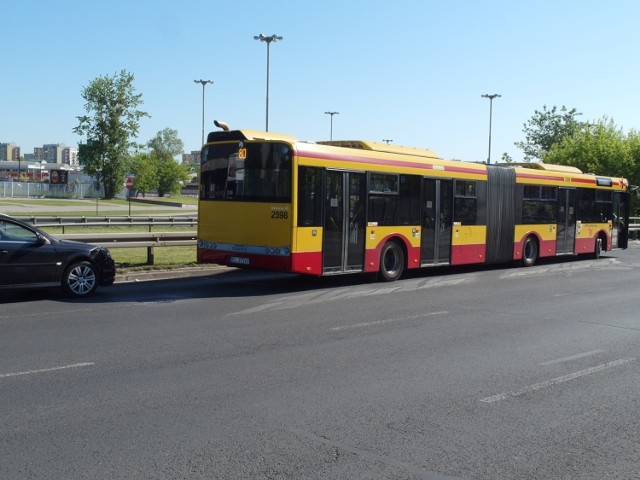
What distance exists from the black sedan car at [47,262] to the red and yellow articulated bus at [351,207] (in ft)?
9.08

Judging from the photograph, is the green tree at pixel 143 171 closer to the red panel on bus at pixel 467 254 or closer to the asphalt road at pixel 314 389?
the red panel on bus at pixel 467 254

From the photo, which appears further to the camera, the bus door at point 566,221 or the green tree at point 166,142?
the green tree at point 166,142

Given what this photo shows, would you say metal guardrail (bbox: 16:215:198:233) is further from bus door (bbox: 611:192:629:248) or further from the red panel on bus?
bus door (bbox: 611:192:629:248)

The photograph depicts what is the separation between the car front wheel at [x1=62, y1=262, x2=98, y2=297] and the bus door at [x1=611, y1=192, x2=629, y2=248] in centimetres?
1971

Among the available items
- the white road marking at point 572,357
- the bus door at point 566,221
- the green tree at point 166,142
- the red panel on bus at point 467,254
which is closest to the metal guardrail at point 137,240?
the red panel on bus at point 467,254


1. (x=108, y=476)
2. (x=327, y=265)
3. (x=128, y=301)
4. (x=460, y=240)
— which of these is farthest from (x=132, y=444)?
(x=460, y=240)

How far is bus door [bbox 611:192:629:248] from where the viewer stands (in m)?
26.2

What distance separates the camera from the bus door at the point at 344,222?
1479cm

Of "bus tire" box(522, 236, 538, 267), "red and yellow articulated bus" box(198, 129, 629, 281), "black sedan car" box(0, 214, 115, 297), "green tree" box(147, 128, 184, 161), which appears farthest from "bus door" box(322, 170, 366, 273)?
"green tree" box(147, 128, 184, 161)

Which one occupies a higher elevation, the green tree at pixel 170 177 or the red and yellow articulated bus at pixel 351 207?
the green tree at pixel 170 177

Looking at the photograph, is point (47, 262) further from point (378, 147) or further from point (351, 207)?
point (378, 147)

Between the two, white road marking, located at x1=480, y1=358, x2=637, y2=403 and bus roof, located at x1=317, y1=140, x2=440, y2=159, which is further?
bus roof, located at x1=317, y1=140, x2=440, y2=159

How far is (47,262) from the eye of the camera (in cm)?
1234

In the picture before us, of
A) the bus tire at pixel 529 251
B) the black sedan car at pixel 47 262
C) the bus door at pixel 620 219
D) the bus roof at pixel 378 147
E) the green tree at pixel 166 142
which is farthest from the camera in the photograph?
the green tree at pixel 166 142
